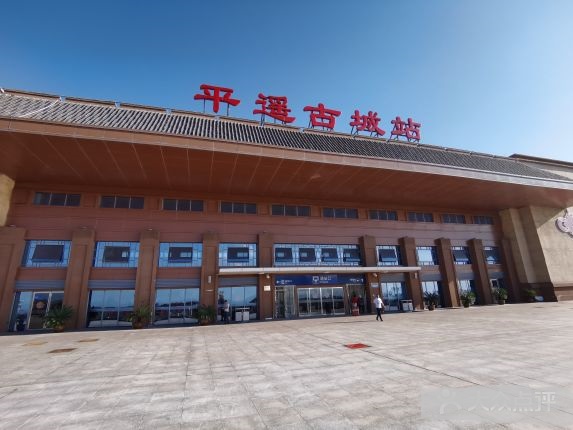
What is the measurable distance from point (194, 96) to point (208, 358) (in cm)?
1893

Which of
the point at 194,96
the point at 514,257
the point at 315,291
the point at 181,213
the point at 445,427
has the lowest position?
the point at 445,427

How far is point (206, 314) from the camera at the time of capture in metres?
20.2

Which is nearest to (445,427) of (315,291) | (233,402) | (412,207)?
(233,402)

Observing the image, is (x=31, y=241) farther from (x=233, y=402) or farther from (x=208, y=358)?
(x=233, y=402)

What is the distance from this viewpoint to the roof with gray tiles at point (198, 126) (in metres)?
17.4

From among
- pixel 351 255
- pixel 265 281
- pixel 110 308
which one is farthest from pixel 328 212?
pixel 110 308

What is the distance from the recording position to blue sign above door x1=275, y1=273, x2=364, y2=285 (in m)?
23.4

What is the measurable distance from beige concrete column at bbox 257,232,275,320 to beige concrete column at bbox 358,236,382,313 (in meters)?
8.13

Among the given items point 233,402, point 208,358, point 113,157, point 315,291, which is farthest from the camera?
point 315,291

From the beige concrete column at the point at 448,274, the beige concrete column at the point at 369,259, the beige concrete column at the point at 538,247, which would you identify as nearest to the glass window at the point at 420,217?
the beige concrete column at the point at 448,274

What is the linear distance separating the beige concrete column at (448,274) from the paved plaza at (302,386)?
1780cm

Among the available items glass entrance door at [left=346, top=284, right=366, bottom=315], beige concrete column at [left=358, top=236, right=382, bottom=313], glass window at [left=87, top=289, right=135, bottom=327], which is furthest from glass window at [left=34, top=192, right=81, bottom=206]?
beige concrete column at [left=358, top=236, right=382, bottom=313]

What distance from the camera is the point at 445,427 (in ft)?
13.4

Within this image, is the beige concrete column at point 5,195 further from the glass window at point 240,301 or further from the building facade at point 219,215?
the glass window at point 240,301
